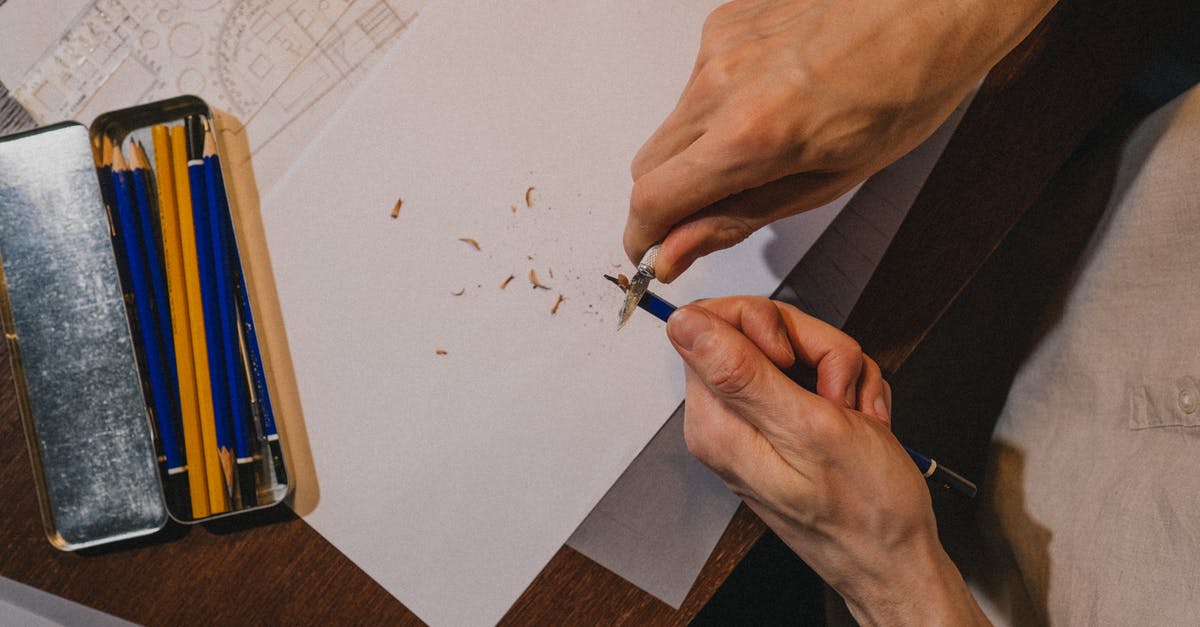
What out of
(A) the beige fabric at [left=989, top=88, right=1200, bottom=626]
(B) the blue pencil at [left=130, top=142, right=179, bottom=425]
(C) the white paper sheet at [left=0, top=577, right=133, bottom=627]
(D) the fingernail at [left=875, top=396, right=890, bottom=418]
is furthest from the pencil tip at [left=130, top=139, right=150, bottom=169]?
(A) the beige fabric at [left=989, top=88, right=1200, bottom=626]

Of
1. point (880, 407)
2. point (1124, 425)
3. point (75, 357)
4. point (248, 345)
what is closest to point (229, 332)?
point (248, 345)

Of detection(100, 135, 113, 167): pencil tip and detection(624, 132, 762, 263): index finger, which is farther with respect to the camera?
detection(100, 135, 113, 167): pencil tip

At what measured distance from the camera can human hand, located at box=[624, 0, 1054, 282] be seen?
378mm

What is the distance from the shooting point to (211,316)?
1.65 ft

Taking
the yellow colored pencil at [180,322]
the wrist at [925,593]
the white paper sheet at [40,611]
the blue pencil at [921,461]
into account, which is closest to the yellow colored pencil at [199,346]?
the yellow colored pencil at [180,322]

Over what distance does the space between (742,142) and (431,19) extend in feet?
0.99

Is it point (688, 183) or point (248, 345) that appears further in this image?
point (248, 345)

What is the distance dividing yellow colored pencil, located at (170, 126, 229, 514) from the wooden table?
4 centimetres

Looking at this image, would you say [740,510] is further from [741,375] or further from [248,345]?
[248,345]

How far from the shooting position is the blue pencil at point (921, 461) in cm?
46

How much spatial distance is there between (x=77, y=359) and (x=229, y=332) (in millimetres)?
117

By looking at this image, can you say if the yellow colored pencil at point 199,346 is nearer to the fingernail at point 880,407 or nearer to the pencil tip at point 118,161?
the pencil tip at point 118,161

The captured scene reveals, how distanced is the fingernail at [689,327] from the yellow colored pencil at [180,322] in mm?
373

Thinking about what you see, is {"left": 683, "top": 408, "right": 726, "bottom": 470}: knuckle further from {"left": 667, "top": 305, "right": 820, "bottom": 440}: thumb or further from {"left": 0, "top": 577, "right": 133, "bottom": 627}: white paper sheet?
{"left": 0, "top": 577, "right": 133, "bottom": 627}: white paper sheet
